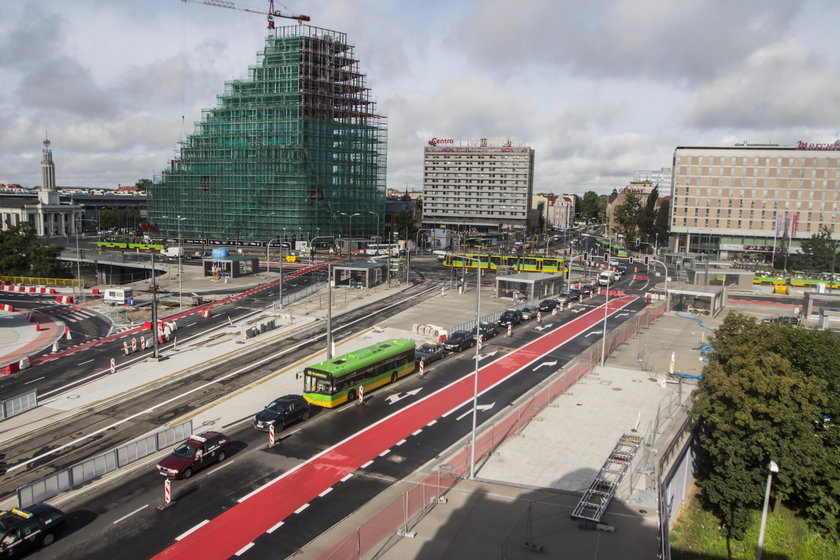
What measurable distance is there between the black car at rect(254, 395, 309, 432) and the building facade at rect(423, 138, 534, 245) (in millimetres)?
157120

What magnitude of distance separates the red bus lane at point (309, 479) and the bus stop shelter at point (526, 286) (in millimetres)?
29279

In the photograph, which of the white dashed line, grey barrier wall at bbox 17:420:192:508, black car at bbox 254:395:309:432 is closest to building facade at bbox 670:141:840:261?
black car at bbox 254:395:309:432

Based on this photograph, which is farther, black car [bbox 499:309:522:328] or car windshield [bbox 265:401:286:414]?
black car [bbox 499:309:522:328]

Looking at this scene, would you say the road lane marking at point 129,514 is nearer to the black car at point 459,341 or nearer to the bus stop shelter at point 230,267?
the black car at point 459,341

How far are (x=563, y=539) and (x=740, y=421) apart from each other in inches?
447

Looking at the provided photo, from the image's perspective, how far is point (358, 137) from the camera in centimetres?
13262

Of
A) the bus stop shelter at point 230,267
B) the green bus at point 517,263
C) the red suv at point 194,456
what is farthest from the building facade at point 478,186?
the red suv at point 194,456

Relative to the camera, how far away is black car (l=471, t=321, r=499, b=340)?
51656mm

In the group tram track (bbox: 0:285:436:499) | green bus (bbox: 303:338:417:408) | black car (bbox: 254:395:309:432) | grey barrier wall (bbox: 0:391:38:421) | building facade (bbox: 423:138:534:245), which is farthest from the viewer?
building facade (bbox: 423:138:534:245)

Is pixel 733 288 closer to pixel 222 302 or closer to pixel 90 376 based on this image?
pixel 222 302

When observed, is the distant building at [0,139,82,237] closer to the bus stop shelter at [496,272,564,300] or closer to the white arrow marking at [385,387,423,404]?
the bus stop shelter at [496,272,564,300]

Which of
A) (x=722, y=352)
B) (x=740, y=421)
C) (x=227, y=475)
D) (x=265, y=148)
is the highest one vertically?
(x=265, y=148)

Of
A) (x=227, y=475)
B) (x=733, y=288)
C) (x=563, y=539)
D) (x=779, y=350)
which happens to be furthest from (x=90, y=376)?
(x=733, y=288)

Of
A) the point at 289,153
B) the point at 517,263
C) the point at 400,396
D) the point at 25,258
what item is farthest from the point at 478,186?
the point at 400,396
